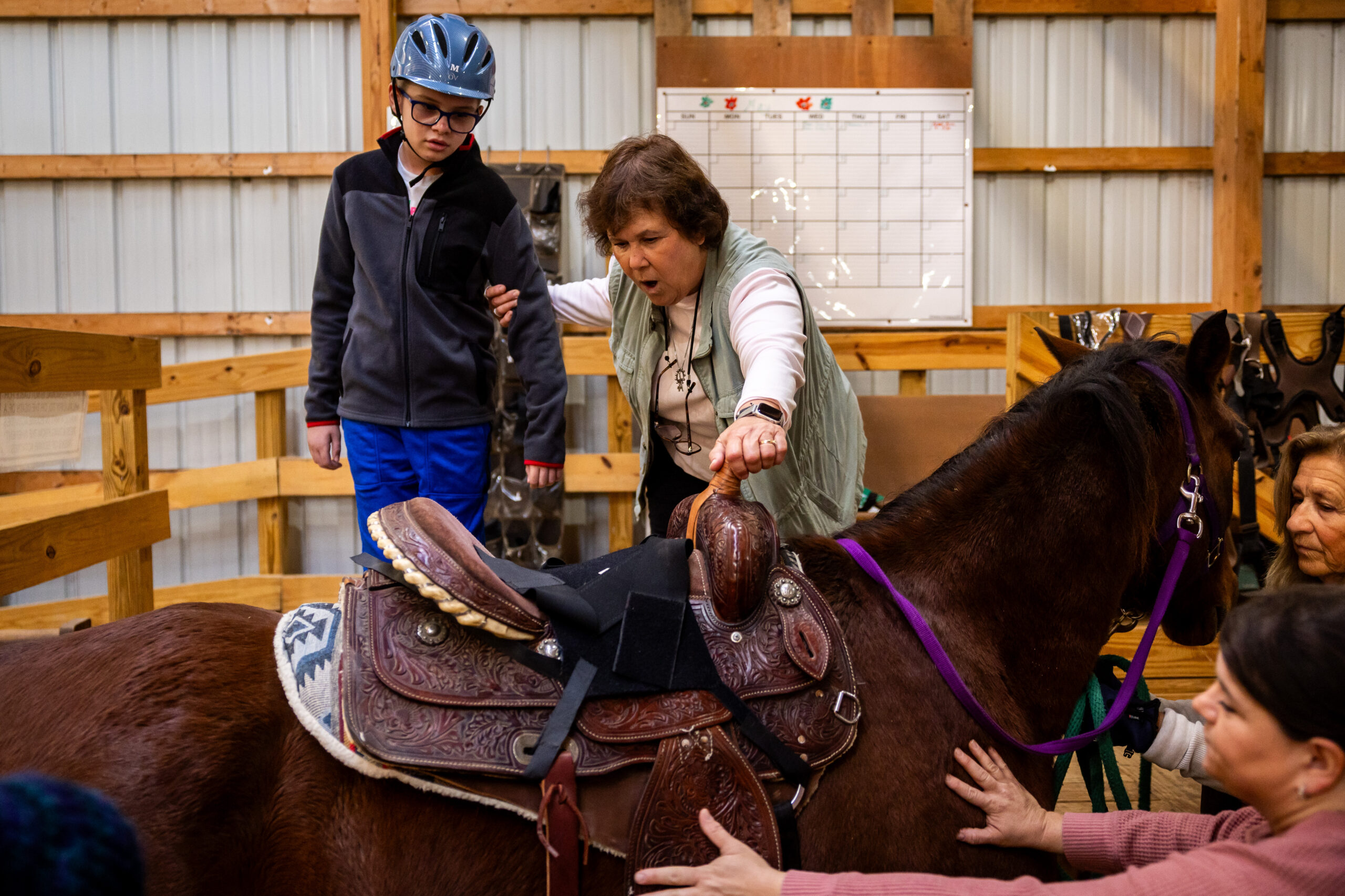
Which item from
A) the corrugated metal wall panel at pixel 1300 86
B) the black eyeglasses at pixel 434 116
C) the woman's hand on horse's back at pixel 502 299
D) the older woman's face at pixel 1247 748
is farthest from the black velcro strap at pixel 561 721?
the corrugated metal wall panel at pixel 1300 86

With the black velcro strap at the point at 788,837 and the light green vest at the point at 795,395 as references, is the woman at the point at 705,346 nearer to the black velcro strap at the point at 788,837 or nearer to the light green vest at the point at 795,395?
the light green vest at the point at 795,395

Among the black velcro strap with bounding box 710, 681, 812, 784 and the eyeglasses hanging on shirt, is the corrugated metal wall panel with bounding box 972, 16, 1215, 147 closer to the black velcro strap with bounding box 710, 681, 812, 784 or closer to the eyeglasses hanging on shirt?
the eyeglasses hanging on shirt

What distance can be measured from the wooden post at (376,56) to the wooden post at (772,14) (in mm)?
1813

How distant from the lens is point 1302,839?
75 cm

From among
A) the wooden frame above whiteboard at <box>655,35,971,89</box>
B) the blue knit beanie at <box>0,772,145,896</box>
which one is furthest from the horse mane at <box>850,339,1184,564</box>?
the wooden frame above whiteboard at <box>655,35,971,89</box>

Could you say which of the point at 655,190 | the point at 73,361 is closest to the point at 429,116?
the point at 655,190

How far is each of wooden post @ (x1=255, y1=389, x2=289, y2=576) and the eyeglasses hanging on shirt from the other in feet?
9.14

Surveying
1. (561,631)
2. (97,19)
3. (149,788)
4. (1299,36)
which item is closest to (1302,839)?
(561,631)

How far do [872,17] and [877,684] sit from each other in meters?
3.96

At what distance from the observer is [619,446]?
12.2ft

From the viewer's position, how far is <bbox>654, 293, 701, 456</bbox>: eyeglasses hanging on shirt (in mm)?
1683

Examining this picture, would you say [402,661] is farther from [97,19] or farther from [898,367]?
[97,19]

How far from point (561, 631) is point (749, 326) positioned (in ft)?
2.34

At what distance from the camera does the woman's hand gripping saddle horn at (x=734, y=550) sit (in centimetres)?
105
